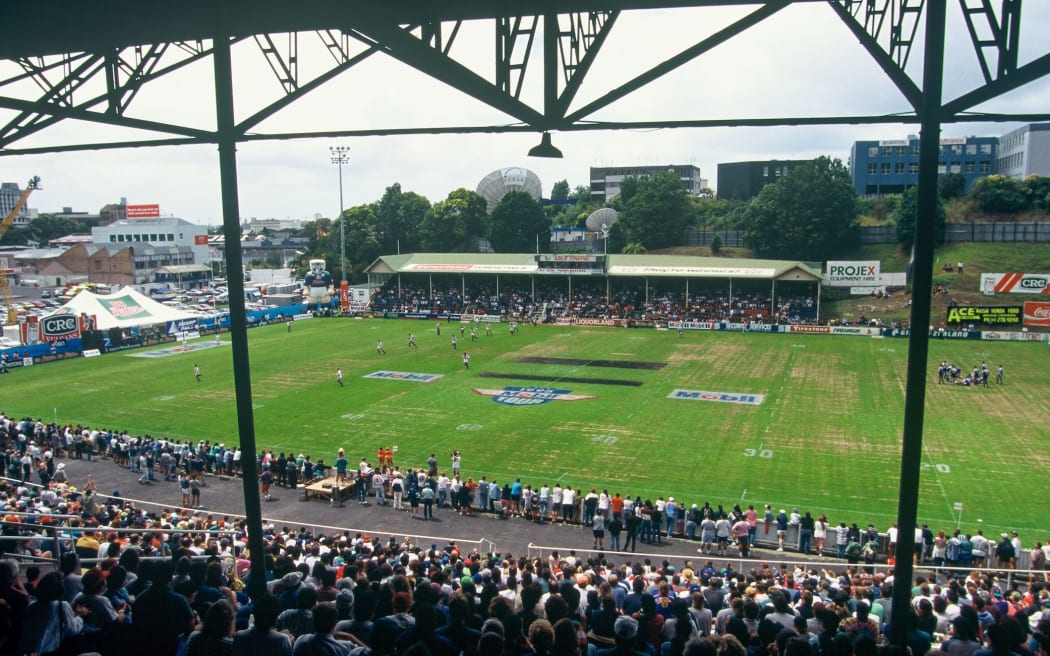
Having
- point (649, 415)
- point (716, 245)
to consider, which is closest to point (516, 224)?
point (716, 245)

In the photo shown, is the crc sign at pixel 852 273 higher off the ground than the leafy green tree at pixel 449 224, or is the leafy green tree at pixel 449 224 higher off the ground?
the leafy green tree at pixel 449 224

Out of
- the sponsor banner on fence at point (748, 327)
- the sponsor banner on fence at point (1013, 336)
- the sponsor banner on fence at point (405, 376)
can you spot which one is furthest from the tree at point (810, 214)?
the sponsor banner on fence at point (405, 376)

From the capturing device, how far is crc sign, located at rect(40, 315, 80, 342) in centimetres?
4427

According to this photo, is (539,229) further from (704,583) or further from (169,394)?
(704,583)

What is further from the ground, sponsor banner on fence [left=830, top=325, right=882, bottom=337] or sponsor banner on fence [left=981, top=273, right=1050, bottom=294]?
sponsor banner on fence [left=981, top=273, right=1050, bottom=294]

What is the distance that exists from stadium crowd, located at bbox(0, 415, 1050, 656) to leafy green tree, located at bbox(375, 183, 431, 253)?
79.6m

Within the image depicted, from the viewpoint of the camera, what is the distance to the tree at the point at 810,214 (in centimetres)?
7362

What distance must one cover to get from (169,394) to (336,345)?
15.1m

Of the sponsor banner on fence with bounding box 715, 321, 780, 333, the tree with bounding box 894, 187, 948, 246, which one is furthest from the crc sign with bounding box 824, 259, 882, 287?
the tree with bounding box 894, 187, 948, 246

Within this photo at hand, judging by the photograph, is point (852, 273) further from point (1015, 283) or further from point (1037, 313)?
point (1037, 313)

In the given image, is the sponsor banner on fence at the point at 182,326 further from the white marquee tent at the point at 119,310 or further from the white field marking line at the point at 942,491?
the white field marking line at the point at 942,491

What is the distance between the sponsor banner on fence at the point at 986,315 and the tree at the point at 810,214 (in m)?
22.8

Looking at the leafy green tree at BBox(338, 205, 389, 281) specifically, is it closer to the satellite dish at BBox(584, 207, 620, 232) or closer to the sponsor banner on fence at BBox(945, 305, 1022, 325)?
the satellite dish at BBox(584, 207, 620, 232)

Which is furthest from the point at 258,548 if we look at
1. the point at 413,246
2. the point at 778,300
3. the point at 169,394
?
the point at 413,246
